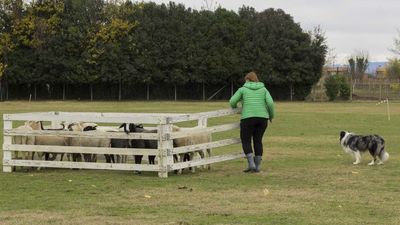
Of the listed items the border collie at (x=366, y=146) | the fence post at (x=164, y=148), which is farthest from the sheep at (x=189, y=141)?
the border collie at (x=366, y=146)

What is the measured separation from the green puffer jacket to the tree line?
5228 cm

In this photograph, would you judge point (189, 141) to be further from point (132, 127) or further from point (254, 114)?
point (254, 114)

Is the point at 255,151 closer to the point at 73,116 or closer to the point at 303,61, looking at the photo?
the point at 73,116

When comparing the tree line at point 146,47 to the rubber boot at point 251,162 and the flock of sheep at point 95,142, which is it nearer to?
the flock of sheep at point 95,142

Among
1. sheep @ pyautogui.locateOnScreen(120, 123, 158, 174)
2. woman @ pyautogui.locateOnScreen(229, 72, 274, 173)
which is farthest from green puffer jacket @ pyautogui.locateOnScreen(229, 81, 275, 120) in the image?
sheep @ pyautogui.locateOnScreen(120, 123, 158, 174)

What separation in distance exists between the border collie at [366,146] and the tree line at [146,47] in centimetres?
5157

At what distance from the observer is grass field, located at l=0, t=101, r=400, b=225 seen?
8578 millimetres

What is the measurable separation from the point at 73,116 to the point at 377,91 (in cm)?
6643

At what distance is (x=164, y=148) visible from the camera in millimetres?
12547

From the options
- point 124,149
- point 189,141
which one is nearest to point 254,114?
point 189,141

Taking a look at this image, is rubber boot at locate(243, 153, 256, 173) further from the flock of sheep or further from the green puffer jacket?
the flock of sheep

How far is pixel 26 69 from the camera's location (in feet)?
211

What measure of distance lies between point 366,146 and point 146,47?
53.9 metres

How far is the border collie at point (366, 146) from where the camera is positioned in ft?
46.9
